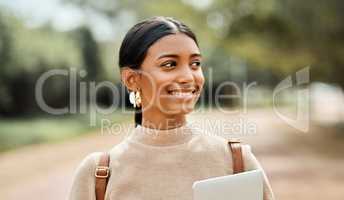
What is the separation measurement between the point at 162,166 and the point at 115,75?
19204 millimetres

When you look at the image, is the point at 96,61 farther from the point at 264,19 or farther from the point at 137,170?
the point at 137,170

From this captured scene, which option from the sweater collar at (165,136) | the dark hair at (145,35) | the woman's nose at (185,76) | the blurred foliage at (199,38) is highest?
the blurred foliage at (199,38)

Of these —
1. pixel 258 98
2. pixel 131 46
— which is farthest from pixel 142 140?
pixel 258 98

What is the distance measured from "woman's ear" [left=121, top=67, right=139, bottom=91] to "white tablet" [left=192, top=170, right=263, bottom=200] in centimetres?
37

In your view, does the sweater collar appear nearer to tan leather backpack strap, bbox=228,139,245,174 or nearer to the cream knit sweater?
the cream knit sweater

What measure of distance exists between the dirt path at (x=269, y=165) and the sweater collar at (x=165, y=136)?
3880 millimetres

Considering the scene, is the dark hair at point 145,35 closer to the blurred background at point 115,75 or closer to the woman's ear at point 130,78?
the woman's ear at point 130,78

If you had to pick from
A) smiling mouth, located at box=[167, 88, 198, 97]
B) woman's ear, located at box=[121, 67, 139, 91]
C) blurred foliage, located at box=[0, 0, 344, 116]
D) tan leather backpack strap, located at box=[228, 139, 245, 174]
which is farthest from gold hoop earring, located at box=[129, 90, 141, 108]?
blurred foliage, located at box=[0, 0, 344, 116]

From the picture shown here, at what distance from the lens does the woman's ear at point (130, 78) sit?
1533mm

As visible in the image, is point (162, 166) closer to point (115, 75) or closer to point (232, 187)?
point (232, 187)

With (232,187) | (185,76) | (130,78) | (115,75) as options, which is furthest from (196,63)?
(115,75)

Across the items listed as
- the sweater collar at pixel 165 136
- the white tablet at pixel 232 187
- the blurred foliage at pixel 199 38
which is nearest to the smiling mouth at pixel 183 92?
Result: the sweater collar at pixel 165 136

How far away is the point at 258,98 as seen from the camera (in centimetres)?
3541

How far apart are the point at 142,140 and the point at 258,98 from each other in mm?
34354
